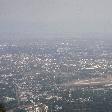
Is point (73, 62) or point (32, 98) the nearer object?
point (32, 98)

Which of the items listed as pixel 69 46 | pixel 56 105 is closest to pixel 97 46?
pixel 69 46

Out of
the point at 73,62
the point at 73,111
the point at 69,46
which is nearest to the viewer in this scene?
the point at 73,111

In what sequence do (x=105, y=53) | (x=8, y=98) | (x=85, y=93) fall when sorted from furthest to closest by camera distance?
(x=105, y=53) → (x=85, y=93) → (x=8, y=98)

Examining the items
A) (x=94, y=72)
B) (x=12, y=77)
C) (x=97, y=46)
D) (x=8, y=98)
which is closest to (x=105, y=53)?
(x=97, y=46)

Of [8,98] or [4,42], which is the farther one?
[4,42]

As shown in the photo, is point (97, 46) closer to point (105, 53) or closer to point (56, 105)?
point (105, 53)

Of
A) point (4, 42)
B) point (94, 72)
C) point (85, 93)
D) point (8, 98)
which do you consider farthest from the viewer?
point (4, 42)

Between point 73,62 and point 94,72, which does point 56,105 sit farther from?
point 73,62

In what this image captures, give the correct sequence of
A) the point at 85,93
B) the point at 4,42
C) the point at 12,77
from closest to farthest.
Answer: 1. the point at 85,93
2. the point at 12,77
3. the point at 4,42
